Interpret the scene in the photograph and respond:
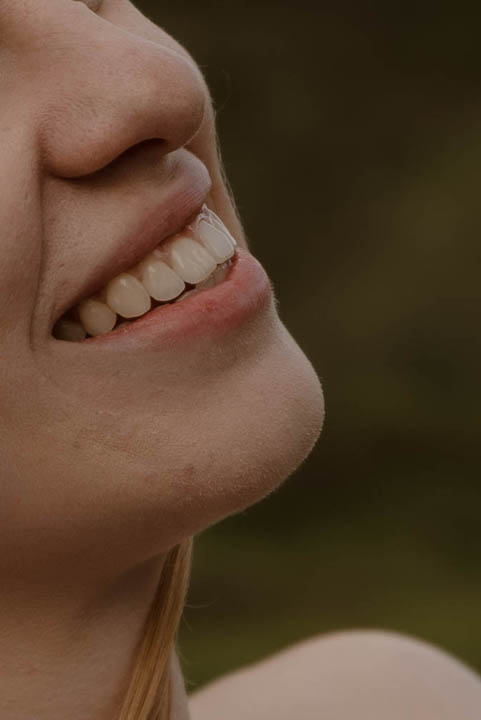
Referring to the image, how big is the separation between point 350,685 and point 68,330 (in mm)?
537

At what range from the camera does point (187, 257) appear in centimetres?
82

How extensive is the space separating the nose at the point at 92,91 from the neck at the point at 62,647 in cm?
22

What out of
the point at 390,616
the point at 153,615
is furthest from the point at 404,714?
the point at 390,616

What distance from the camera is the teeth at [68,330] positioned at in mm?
779

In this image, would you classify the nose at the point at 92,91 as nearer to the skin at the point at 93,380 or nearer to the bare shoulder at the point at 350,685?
the skin at the point at 93,380

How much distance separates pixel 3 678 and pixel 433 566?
1.34 m

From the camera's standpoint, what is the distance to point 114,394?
765mm

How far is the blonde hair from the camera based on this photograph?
0.86m

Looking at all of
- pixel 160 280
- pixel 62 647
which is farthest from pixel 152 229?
pixel 62 647

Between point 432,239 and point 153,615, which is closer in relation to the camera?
point 153,615

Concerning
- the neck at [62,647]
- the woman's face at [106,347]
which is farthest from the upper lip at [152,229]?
the neck at [62,647]

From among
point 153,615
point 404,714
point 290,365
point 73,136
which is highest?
point 73,136

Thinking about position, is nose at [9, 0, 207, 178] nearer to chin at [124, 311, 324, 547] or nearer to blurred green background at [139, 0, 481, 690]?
chin at [124, 311, 324, 547]

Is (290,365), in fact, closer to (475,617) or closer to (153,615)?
(153,615)
